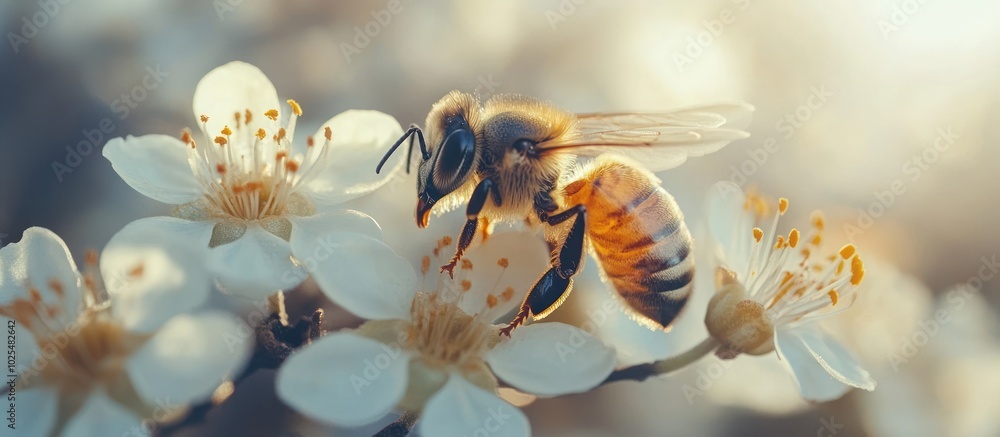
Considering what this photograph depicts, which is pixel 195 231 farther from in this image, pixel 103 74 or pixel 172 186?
pixel 103 74

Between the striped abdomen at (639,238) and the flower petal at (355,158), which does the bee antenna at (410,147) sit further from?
the striped abdomen at (639,238)

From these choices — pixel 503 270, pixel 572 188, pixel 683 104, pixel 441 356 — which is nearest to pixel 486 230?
pixel 503 270

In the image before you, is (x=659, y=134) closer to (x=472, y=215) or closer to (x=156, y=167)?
(x=472, y=215)

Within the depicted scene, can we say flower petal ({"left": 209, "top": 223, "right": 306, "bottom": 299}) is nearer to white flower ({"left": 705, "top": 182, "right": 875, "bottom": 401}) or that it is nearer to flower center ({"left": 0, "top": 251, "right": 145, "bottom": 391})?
flower center ({"left": 0, "top": 251, "right": 145, "bottom": 391})

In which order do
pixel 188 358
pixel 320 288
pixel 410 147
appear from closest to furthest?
pixel 188 358 → pixel 320 288 → pixel 410 147

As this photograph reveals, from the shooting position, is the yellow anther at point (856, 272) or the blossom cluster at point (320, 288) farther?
the yellow anther at point (856, 272)

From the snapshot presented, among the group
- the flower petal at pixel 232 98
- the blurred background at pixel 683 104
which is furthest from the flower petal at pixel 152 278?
the blurred background at pixel 683 104

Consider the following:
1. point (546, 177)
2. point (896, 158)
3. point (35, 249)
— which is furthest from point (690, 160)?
point (35, 249)
